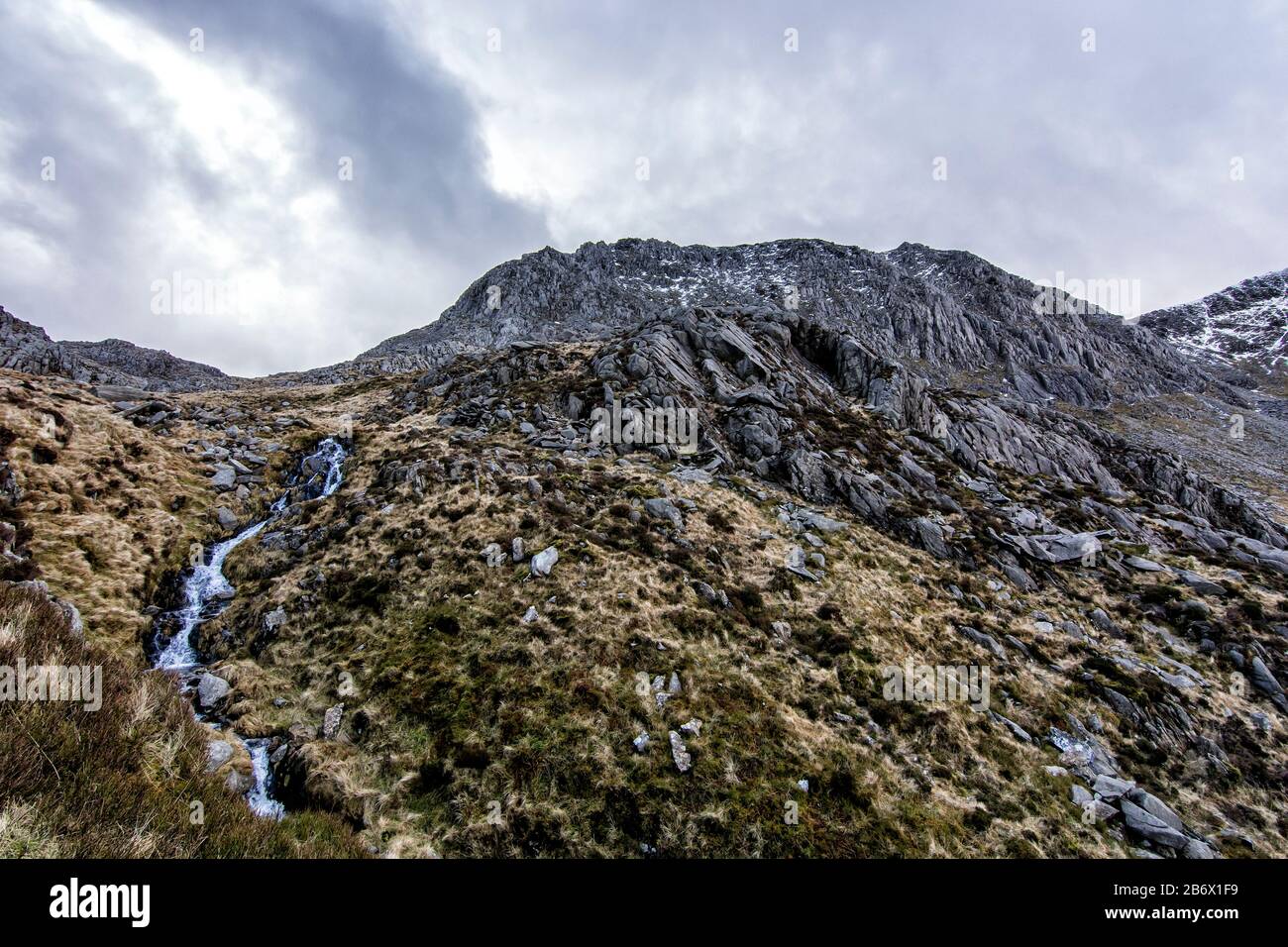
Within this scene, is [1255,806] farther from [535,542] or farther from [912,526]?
[535,542]

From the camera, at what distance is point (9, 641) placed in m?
7.80

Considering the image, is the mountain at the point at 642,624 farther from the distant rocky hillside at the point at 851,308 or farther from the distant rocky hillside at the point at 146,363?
the distant rocky hillside at the point at 146,363

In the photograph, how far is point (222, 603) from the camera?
18.5 m

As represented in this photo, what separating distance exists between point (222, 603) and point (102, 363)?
137 m

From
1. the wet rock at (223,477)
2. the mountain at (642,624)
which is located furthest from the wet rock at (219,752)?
the wet rock at (223,477)

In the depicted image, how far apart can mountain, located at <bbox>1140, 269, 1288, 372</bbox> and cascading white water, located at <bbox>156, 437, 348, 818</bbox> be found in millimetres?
244548

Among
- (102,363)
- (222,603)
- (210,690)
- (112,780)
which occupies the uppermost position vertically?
(102,363)

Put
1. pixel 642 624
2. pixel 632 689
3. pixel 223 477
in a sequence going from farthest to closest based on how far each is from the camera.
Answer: pixel 223 477
pixel 642 624
pixel 632 689

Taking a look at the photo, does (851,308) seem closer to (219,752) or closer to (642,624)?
(642,624)

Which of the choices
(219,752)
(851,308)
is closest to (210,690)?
(219,752)

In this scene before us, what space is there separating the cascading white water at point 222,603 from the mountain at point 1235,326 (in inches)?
9628

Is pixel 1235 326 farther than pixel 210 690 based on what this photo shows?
Yes

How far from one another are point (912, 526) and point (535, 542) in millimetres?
21780
